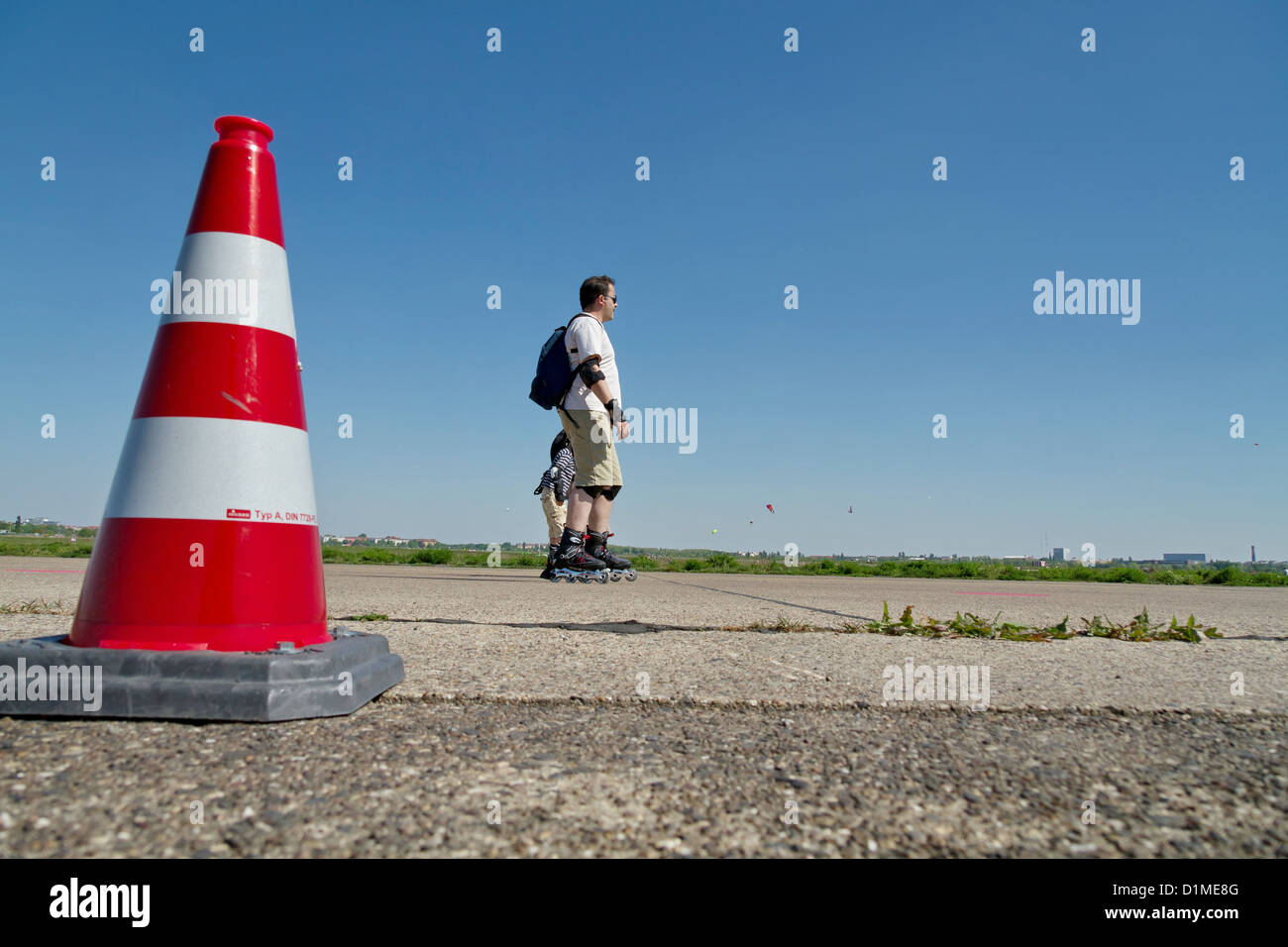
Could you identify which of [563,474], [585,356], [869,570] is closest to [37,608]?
[585,356]

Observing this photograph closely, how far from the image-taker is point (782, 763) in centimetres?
157

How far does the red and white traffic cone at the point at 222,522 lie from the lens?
182 cm

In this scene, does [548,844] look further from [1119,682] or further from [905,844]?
[1119,682]

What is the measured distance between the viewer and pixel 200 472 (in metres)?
2.09

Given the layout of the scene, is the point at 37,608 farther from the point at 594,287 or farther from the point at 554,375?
the point at 594,287

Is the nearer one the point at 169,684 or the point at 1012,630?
the point at 169,684

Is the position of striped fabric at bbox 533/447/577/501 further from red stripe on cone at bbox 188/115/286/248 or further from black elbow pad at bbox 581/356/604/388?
red stripe on cone at bbox 188/115/286/248

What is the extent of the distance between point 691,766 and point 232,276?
192 cm

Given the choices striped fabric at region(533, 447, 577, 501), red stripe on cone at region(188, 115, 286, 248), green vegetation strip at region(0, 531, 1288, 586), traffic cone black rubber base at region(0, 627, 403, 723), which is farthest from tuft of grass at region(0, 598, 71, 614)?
green vegetation strip at region(0, 531, 1288, 586)

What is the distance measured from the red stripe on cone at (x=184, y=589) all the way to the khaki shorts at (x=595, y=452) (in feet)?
9.19

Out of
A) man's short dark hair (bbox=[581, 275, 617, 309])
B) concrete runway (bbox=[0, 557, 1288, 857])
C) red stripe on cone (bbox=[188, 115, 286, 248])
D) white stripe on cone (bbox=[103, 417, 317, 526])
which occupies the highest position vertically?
man's short dark hair (bbox=[581, 275, 617, 309])

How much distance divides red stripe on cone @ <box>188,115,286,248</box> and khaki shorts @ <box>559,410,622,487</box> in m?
2.56

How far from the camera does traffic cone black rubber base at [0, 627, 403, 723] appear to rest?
1770mm

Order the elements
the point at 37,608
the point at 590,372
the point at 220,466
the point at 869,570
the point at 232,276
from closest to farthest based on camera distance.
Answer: the point at 220,466, the point at 232,276, the point at 37,608, the point at 590,372, the point at 869,570
